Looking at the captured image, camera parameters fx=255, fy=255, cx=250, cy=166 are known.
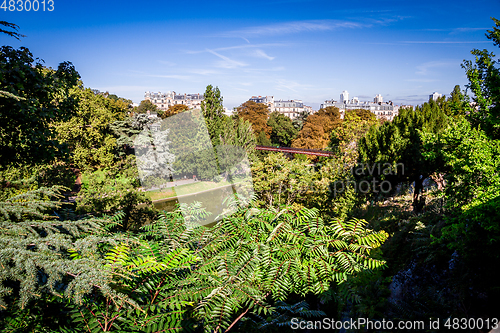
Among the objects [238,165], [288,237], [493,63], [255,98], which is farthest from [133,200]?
[255,98]

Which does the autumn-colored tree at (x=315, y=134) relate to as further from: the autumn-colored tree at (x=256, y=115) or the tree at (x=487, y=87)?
the tree at (x=487, y=87)

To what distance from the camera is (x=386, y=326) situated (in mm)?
2607

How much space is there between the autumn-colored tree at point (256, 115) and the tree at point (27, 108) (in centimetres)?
3840

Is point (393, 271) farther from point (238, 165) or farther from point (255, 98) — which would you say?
point (255, 98)

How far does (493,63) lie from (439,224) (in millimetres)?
4883

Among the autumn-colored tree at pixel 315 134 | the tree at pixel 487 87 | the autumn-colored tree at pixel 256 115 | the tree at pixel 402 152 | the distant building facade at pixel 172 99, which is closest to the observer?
the tree at pixel 487 87

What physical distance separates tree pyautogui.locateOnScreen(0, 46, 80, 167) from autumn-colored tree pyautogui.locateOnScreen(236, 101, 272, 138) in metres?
38.4

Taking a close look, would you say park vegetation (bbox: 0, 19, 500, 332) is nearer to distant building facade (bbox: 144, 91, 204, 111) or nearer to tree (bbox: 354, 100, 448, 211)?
tree (bbox: 354, 100, 448, 211)

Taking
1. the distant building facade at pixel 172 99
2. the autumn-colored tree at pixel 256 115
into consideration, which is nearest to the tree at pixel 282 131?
the autumn-colored tree at pixel 256 115

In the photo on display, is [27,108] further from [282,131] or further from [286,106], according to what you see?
[286,106]

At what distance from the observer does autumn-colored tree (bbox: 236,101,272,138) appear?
45825 millimetres

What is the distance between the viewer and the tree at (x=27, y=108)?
15.5 ft

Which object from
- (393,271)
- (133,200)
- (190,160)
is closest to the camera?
(393,271)

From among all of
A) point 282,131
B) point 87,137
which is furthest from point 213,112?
point 282,131
